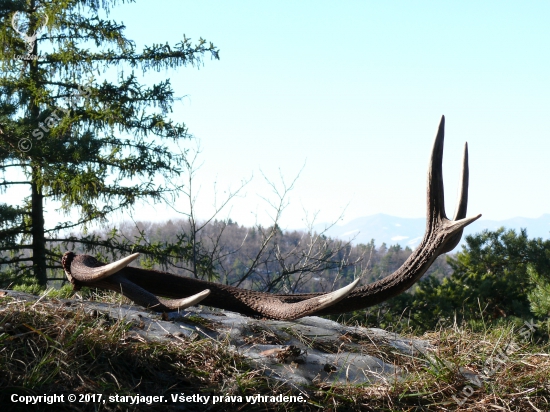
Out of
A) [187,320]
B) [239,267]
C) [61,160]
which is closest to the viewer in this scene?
[187,320]

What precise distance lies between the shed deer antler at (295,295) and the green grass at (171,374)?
0.36 m

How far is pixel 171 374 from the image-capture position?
3041mm

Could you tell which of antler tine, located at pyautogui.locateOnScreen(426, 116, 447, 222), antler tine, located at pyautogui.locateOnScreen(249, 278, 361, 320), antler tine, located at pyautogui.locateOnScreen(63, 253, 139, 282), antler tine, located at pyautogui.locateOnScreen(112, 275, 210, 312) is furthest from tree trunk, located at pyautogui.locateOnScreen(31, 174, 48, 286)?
antler tine, located at pyautogui.locateOnScreen(426, 116, 447, 222)

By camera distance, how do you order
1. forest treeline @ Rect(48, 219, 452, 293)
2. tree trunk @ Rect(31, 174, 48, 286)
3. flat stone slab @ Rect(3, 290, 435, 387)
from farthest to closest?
tree trunk @ Rect(31, 174, 48, 286)
forest treeline @ Rect(48, 219, 452, 293)
flat stone slab @ Rect(3, 290, 435, 387)

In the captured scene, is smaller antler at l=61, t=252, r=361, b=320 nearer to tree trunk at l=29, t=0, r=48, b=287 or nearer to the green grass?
the green grass

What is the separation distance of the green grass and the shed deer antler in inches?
14.0

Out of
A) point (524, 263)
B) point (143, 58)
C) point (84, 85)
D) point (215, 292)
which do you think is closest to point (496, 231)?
point (524, 263)

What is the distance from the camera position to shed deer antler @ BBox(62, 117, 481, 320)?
359cm

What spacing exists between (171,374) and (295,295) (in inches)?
45.6

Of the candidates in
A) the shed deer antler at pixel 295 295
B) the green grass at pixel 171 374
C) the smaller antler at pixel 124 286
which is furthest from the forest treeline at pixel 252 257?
the green grass at pixel 171 374

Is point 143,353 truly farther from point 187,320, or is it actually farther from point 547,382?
point 547,382

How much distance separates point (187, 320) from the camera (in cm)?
368

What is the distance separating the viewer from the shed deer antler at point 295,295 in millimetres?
3590

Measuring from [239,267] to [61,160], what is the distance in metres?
4.23
